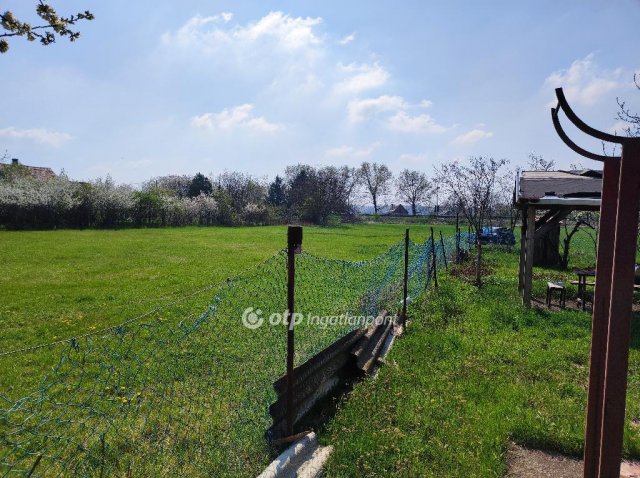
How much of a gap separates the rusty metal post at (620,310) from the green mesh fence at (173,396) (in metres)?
2.32

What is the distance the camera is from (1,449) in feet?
10.9

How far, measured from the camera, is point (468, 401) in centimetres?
420

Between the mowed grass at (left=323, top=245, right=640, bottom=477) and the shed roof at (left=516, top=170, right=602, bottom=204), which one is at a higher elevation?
the shed roof at (left=516, top=170, right=602, bottom=204)

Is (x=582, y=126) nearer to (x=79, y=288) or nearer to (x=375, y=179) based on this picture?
(x=79, y=288)

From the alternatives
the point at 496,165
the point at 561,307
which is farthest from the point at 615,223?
the point at 496,165

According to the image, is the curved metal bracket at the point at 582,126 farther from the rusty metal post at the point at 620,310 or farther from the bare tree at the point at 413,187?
the bare tree at the point at 413,187

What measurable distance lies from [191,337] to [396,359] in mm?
2958

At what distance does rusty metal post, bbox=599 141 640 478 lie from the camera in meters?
1.41

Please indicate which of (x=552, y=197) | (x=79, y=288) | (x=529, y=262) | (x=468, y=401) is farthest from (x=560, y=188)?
(x=79, y=288)

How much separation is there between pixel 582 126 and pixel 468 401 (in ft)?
11.5

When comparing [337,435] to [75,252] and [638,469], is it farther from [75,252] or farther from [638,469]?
[75,252]

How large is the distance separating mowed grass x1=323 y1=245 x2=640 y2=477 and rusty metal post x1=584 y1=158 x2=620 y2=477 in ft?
6.33

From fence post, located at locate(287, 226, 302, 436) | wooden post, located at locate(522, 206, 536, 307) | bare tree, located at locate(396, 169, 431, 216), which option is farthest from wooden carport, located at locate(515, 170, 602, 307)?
bare tree, located at locate(396, 169, 431, 216)

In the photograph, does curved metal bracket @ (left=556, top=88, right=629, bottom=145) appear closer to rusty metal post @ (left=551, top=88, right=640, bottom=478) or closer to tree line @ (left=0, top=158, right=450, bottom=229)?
rusty metal post @ (left=551, top=88, right=640, bottom=478)
